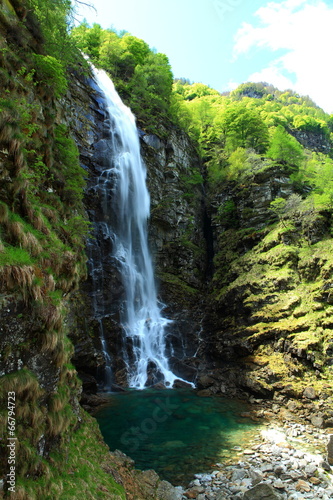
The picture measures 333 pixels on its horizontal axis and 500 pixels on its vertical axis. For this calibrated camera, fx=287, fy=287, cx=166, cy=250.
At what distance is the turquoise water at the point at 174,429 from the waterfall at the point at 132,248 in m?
3.36

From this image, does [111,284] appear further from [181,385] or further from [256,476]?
[256,476]

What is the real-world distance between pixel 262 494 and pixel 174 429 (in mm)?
6528

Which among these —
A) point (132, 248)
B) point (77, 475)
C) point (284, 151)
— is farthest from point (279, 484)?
point (284, 151)

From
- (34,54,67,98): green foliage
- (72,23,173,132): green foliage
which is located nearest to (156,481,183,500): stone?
(34,54,67,98): green foliage

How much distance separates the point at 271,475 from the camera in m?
8.73

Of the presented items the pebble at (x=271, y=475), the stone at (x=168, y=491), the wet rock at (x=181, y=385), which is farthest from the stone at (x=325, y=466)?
the wet rock at (x=181, y=385)

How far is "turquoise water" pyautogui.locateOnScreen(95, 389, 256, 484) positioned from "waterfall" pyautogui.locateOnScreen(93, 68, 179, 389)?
11.0 ft

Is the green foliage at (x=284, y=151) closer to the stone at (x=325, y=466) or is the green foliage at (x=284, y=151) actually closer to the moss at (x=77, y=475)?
the stone at (x=325, y=466)

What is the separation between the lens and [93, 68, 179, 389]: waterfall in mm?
21328

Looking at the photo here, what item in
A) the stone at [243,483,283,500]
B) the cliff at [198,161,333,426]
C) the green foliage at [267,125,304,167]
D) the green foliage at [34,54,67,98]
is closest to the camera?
the stone at [243,483,283,500]

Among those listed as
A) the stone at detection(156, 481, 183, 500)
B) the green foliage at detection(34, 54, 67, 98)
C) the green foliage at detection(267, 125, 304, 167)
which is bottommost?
the stone at detection(156, 481, 183, 500)

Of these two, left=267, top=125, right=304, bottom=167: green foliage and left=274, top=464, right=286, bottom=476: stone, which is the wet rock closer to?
left=274, top=464, right=286, bottom=476: stone

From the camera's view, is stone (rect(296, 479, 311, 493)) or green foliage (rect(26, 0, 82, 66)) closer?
stone (rect(296, 479, 311, 493))

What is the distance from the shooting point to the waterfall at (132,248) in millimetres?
21328
